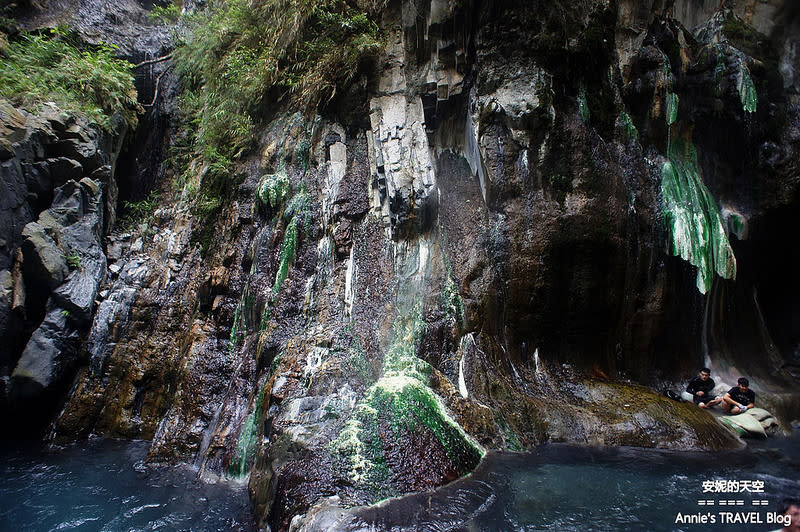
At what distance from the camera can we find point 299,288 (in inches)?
279

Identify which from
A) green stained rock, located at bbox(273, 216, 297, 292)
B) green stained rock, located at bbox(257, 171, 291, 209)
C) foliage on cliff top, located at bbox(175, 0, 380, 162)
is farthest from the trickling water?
foliage on cliff top, located at bbox(175, 0, 380, 162)

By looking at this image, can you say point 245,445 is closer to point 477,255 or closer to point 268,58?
point 477,255

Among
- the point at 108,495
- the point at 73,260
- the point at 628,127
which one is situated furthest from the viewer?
the point at 73,260

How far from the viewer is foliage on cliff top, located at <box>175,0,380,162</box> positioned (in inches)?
343

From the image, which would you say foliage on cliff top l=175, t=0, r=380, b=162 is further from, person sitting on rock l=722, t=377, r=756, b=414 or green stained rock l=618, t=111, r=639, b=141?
person sitting on rock l=722, t=377, r=756, b=414

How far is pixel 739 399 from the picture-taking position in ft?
21.7

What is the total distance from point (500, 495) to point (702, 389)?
4983mm

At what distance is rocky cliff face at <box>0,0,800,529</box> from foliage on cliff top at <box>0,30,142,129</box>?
974 millimetres

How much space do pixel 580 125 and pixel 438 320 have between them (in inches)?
164

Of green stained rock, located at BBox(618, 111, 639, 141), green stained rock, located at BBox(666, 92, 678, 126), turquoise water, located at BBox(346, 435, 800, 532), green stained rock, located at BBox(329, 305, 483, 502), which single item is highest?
green stained rock, located at BBox(666, 92, 678, 126)

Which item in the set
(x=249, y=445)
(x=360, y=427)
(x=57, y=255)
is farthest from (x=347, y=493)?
(x=57, y=255)

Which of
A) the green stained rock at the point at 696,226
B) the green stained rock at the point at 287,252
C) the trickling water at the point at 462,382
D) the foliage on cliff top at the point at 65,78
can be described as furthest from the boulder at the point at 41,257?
the green stained rock at the point at 696,226

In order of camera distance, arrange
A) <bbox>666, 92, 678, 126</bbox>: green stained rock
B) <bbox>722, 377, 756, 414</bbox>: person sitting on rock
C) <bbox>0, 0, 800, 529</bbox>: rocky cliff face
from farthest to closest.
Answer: <bbox>666, 92, 678, 126</bbox>: green stained rock < <bbox>722, 377, 756, 414</bbox>: person sitting on rock < <bbox>0, 0, 800, 529</bbox>: rocky cliff face

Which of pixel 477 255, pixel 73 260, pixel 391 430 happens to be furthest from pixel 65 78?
pixel 391 430
